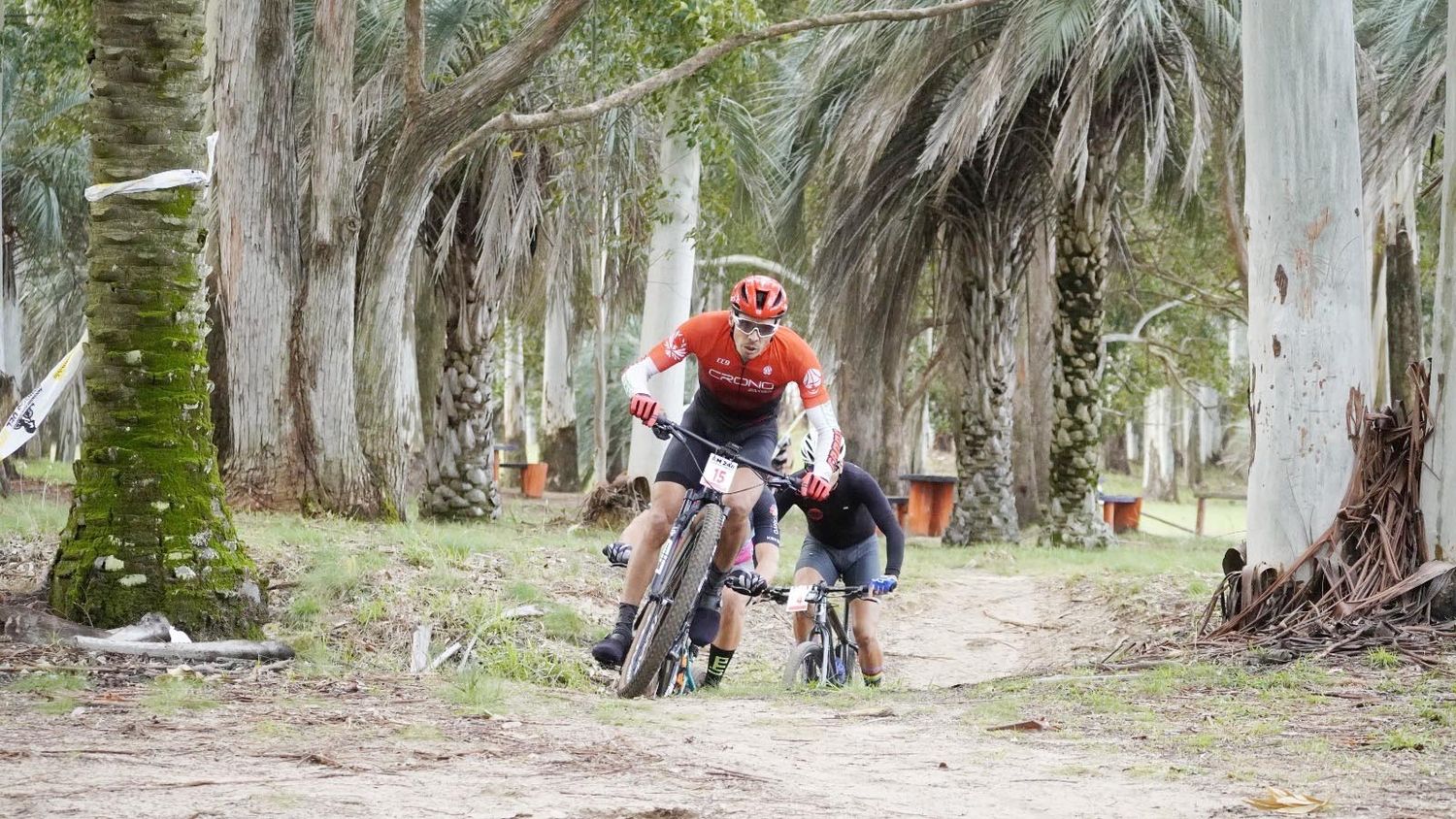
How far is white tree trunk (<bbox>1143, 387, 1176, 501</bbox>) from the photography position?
1972 inches

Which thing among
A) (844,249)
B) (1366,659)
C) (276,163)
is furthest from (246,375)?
(1366,659)

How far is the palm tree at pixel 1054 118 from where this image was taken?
15312 mm

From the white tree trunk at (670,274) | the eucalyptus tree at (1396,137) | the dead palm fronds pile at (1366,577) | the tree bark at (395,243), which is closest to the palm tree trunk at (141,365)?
the tree bark at (395,243)

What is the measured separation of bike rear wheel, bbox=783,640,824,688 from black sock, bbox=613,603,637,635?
48.1 inches

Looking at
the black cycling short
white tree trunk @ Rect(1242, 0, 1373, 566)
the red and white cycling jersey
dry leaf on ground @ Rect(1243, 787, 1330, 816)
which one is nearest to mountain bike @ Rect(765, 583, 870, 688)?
the black cycling short

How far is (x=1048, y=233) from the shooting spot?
2009 cm

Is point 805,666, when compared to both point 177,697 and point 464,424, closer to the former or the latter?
point 177,697

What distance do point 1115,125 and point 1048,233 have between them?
296 centimetres

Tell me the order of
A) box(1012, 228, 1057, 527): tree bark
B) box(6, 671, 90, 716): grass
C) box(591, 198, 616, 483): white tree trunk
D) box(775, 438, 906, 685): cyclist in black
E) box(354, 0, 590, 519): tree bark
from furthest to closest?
box(1012, 228, 1057, 527): tree bark, box(591, 198, 616, 483): white tree trunk, box(354, 0, 590, 519): tree bark, box(775, 438, 906, 685): cyclist in black, box(6, 671, 90, 716): grass

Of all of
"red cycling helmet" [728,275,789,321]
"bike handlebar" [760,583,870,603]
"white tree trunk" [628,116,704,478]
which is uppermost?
"white tree trunk" [628,116,704,478]

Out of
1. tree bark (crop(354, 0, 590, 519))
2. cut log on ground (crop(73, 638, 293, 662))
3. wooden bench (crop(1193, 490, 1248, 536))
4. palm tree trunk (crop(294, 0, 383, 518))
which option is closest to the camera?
cut log on ground (crop(73, 638, 293, 662))

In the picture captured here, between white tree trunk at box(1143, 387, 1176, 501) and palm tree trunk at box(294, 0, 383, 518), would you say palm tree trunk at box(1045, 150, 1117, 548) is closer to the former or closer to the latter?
palm tree trunk at box(294, 0, 383, 518)

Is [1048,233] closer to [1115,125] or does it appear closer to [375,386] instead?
[1115,125]

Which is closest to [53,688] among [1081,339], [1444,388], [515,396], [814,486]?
[814,486]
